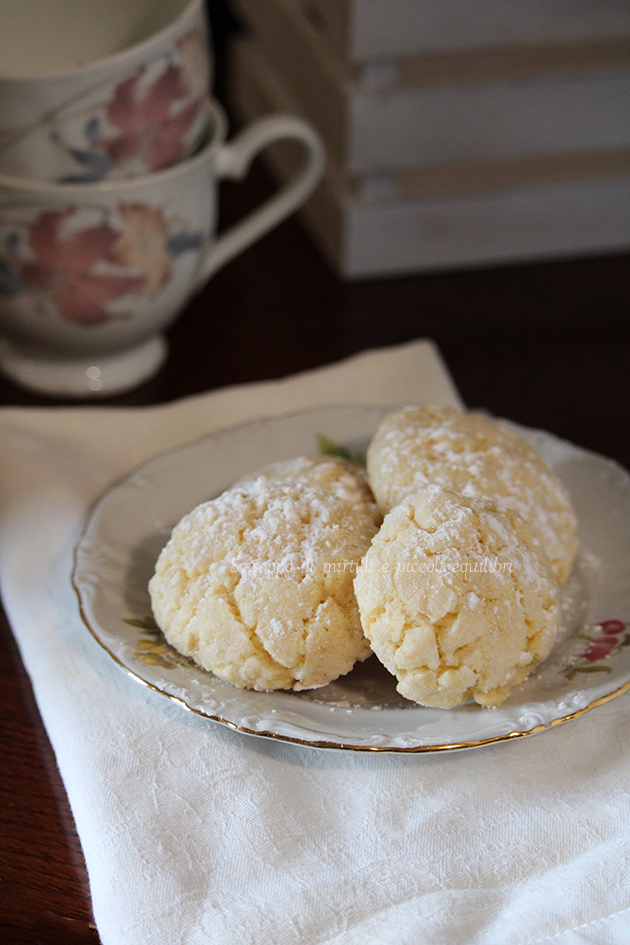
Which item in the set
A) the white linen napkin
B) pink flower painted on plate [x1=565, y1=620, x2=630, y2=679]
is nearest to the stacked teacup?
the white linen napkin

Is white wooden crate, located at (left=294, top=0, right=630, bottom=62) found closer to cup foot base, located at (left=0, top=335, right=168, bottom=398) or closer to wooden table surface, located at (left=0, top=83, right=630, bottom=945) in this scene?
wooden table surface, located at (left=0, top=83, right=630, bottom=945)

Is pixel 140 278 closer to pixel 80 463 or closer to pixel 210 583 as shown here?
pixel 80 463

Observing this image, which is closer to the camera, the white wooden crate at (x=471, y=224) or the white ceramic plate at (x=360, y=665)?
the white ceramic plate at (x=360, y=665)

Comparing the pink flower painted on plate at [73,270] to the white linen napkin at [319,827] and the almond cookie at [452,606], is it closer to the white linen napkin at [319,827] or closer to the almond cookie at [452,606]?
the white linen napkin at [319,827]

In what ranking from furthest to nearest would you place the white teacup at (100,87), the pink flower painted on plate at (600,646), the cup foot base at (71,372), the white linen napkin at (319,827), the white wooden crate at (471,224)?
the white wooden crate at (471,224) < the cup foot base at (71,372) < the white teacup at (100,87) < the pink flower painted on plate at (600,646) < the white linen napkin at (319,827)

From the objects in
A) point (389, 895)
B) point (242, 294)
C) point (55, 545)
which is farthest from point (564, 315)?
point (389, 895)

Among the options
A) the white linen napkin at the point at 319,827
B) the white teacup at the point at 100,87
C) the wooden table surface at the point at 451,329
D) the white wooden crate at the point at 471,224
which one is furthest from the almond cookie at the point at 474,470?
the white wooden crate at the point at 471,224

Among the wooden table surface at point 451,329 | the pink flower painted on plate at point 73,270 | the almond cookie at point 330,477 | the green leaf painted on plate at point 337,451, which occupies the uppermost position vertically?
the pink flower painted on plate at point 73,270

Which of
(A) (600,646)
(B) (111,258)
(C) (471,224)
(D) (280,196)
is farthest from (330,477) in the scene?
(C) (471,224)
